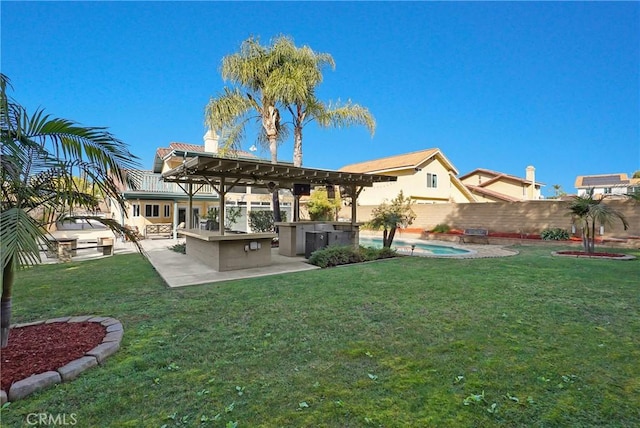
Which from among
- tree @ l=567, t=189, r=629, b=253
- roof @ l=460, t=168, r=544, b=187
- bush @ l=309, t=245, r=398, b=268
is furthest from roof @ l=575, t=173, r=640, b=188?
bush @ l=309, t=245, r=398, b=268

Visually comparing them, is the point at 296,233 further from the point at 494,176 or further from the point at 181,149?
the point at 494,176

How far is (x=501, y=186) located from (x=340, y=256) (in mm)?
35043

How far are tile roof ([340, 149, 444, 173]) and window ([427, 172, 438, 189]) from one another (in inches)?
68.9

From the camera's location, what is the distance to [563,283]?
674 cm

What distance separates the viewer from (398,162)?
29.7m

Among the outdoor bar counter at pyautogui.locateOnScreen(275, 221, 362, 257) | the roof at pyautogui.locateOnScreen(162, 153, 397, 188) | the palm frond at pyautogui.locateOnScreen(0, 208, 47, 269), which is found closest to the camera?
the palm frond at pyautogui.locateOnScreen(0, 208, 47, 269)

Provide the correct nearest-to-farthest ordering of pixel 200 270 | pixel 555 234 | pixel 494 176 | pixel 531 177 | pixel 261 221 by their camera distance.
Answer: pixel 200 270 < pixel 555 234 < pixel 261 221 < pixel 531 177 < pixel 494 176

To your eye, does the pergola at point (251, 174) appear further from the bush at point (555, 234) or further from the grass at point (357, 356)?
the bush at point (555, 234)

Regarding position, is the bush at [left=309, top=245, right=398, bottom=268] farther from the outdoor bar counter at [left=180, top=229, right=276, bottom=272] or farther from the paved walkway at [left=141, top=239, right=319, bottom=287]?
the outdoor bar counter at [left=180, top=229, right=276, bottom=272]

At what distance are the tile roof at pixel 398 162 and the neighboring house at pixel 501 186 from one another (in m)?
6.86

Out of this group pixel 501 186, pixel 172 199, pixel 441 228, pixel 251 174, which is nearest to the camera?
pixel 251 174

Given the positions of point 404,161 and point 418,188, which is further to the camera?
point 404,161

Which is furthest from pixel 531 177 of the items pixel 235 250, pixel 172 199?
pixel 235 250

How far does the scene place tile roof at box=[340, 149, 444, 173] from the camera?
28.1 m
